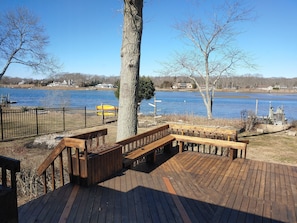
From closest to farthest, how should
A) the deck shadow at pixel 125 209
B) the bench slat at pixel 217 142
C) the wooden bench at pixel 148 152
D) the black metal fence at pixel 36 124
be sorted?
1. the deck shadow at pixel 125 209
2. the wooden bench at pixel 148 152
3. the bench slat at pixel 217 142
4. the black metal fence at pixel 36 124

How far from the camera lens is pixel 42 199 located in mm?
3111

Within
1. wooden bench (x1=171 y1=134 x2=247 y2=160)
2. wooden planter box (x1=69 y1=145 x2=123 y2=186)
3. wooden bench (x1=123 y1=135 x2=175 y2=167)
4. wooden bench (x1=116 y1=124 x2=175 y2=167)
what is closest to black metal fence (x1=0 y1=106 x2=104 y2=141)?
wooden bench (x1=116 y1=124 x2=175 y2=167)

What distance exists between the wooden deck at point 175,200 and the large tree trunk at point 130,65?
1490 mm

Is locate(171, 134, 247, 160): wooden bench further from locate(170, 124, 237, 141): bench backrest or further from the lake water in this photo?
the lake water

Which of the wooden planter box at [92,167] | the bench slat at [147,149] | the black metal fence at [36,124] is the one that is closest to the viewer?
the wooden planter box at [92,167]

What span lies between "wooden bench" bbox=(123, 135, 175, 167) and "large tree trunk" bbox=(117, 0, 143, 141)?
583 millimetres

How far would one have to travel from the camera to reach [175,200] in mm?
3234

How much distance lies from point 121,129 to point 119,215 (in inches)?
115

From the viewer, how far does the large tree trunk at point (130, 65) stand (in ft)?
17.3

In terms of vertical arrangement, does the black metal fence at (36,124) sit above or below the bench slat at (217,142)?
below

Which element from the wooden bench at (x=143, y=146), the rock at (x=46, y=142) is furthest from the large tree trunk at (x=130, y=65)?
the rock at (x=46, y=142)

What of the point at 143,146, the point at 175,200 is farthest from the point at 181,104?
the point at 175,200

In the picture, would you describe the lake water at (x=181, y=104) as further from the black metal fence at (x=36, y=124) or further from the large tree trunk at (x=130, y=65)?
the large tree trunk at (x=130, y=65)

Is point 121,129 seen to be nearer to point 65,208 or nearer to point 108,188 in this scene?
point 108,188
